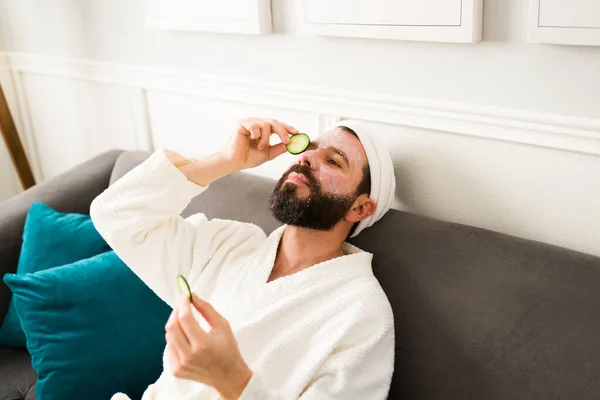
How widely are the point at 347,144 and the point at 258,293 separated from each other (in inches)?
16.2

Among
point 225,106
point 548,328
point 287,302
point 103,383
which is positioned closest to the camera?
point 548,328

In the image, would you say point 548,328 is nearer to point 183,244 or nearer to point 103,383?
point 183,244

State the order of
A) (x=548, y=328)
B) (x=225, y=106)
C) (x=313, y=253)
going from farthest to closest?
(x=225, y=106), (x=313, y=253), (x=548, y=328)

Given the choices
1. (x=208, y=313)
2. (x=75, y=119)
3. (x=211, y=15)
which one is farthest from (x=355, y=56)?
(x=75, y=119)

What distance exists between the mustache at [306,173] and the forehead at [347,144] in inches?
2.8

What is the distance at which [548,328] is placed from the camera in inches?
54.8

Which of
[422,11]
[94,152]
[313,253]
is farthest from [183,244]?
[94,152]

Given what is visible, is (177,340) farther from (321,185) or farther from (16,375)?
(16,375)

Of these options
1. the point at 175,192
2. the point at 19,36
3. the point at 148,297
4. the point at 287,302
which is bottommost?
the point at 148,297

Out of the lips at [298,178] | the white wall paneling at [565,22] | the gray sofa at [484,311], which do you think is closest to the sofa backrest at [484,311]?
the gray sofa at [484,311]

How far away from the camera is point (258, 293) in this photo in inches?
64.4

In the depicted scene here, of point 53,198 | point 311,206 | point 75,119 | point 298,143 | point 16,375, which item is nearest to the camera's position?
point 311,206

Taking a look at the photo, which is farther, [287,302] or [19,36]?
[19,36]

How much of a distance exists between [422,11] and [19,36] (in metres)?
1.95
